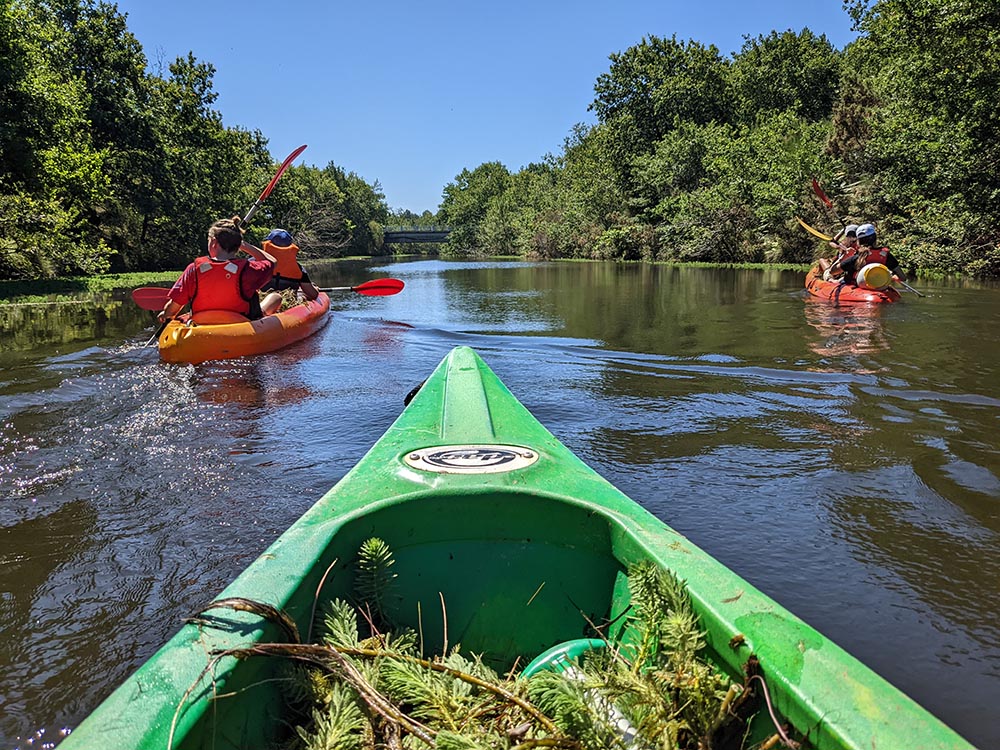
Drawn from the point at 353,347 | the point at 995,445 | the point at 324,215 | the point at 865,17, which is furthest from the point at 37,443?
the point at 324,215

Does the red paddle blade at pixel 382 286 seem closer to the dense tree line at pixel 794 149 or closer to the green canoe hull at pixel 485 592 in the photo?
the green canoe hull at pixel 485 592

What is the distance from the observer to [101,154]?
1855 centimetres

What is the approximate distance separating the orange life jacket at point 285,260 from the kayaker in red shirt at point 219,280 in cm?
174

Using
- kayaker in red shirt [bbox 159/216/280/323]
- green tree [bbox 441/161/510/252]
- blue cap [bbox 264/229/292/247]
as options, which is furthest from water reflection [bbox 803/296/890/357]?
green tree [bbox 441/161/510/252]

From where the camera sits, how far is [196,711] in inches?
39.8

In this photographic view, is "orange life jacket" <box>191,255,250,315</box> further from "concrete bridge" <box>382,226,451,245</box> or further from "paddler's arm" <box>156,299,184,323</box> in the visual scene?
"concrete bridge" <box>382,226,451,245</box>

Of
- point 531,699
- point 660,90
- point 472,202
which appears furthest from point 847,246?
point 472,202

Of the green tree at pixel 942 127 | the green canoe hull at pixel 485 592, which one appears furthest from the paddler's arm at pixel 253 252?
the green tree at pixel 942 127

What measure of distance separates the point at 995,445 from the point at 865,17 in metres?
15.8

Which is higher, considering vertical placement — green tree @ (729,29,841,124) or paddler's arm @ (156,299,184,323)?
green tree @ (729,29,841,124)

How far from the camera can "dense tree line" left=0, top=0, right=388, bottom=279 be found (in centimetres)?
1333

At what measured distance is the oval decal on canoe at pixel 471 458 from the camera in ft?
6.48

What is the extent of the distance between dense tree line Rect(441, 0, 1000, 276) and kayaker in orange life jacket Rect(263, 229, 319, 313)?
44.3 ft

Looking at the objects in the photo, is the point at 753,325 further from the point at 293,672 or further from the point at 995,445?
the point at 293,672
